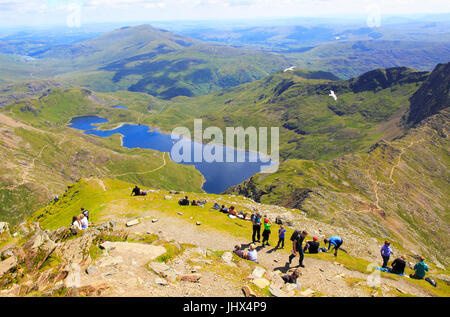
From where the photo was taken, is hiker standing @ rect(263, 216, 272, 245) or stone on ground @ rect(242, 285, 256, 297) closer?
stone on ground @ rect(242, 285, 256, 297)

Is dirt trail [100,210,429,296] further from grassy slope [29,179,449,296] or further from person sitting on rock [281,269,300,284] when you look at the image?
person sitting on rock [281,269,300,284]

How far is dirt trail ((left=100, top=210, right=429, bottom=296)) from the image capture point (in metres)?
26.8

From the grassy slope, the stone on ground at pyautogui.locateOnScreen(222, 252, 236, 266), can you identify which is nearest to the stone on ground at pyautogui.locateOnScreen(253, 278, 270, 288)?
the stone on ground at pyautogui.locateOnScreen(222, 252, 236, 266)

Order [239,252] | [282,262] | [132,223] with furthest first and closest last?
[132,223] < [239,252] < [282,262]

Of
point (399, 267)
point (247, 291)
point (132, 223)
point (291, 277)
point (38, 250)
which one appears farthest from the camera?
point (132, 223)

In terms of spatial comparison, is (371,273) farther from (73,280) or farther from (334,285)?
(73,280)

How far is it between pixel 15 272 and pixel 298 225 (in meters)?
49.1

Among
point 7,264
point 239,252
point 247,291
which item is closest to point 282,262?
point 239,252

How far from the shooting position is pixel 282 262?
107ft

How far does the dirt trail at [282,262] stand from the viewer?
2685 cm

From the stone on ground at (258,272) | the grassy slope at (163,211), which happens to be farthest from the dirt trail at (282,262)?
the stone on ground at (258,272)

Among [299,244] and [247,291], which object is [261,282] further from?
[299,244]

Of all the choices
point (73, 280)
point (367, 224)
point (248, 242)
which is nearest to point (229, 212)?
point (248, 242)

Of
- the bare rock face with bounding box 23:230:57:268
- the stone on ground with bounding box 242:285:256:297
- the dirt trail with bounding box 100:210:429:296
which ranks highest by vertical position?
the bare rock face with bounding box 23:230:57:268
